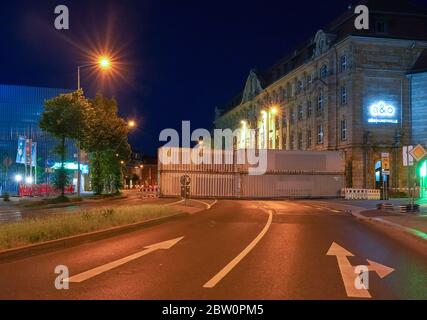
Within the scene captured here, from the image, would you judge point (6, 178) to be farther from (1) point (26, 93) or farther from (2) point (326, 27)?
(2) point (326, 27)

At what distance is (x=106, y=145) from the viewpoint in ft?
155

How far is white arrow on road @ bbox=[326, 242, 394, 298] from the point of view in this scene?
7.88 metres

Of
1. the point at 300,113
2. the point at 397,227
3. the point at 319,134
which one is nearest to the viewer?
the point at 397,227

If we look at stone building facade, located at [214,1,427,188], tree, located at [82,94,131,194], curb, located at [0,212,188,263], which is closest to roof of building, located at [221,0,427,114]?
stone building facade, located at [214,1,427,188]

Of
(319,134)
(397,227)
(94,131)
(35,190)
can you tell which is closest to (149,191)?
(35,190)

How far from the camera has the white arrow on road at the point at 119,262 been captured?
8.84m

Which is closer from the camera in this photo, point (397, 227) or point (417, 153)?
point (397, 227)

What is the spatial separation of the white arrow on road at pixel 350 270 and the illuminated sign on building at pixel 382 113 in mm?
42853

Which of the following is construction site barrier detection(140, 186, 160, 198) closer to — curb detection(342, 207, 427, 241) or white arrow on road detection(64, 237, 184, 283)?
curb detection(342, 207, 427, 241)

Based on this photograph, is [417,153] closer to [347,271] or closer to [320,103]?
[347,271]

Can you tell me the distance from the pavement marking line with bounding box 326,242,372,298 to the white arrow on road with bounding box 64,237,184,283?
413cm

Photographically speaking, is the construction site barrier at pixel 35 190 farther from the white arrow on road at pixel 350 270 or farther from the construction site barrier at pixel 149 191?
the white arrow on road at pixel 350 270

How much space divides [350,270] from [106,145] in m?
39.6

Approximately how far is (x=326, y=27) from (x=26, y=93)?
44678 mm
